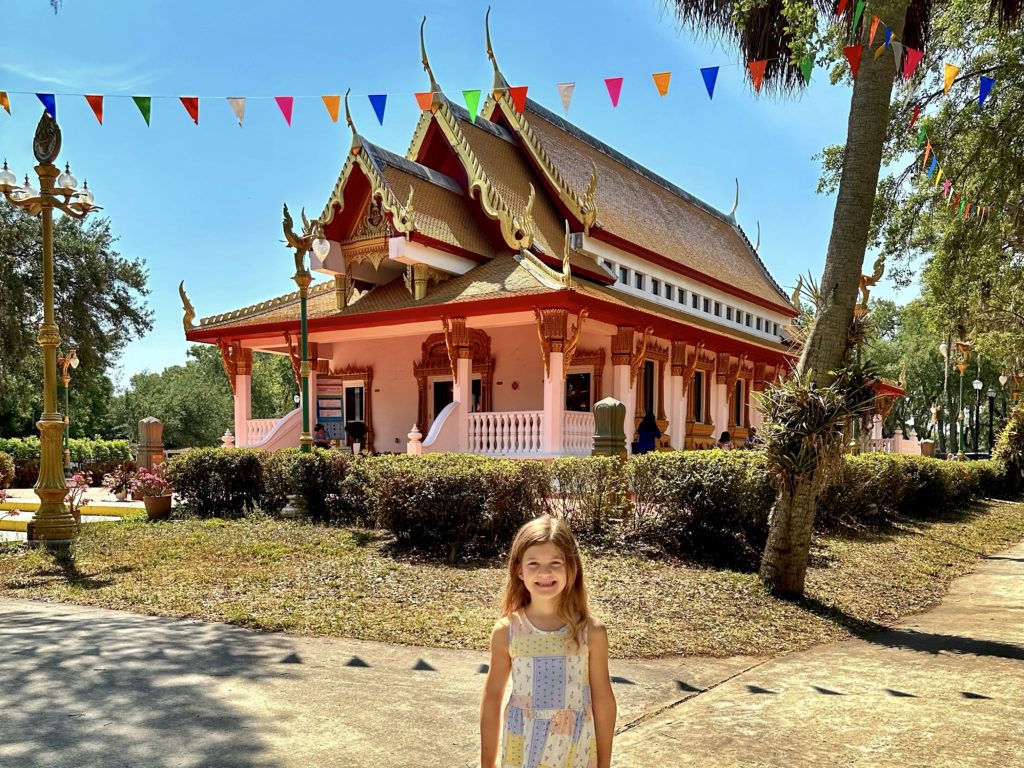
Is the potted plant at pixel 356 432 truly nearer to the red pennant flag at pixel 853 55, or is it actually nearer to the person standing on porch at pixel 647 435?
the person standing on porch at pixel 647 435

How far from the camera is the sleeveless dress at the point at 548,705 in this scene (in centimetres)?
266

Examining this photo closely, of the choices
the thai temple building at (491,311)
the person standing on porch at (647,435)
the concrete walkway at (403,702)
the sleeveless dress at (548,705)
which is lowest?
the concrete walkway at (403,702)

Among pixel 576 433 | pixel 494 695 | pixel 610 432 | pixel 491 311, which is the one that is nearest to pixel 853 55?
pixel 610 432

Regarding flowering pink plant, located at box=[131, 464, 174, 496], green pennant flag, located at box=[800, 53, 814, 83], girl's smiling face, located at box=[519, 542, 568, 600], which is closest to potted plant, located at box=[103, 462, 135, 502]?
flowering pink plant, located at box=[131, 464, 174, 496]

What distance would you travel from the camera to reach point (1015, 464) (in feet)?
72.9

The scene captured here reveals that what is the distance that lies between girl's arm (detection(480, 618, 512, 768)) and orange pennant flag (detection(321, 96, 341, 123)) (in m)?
9.88

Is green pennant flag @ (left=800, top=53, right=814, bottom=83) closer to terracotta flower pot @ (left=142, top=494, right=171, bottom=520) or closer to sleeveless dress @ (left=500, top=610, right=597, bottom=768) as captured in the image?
sleeveless dress @ (left=500, top=610, right=597, bottom=768)

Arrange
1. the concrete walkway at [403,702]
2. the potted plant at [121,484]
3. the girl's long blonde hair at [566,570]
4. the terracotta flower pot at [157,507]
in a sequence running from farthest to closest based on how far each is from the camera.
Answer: the potted plant at [121,484], the terracotta flower pot at [157,507], the concrete walkway at [403,702], the girl's long blonde hair at [566,570]

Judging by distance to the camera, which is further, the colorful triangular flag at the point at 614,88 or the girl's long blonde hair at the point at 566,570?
the colorful triangular flag at the point at 614,88

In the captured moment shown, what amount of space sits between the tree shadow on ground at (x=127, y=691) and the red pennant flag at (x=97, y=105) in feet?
21.0

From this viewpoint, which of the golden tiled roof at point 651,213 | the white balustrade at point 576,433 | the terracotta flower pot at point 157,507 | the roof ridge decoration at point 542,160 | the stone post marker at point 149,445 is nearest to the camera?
the terracotta flower pot at point 157,507

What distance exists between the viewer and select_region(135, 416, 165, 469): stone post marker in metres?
17.2

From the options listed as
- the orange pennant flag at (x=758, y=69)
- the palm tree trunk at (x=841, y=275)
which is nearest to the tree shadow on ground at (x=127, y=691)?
the palm tree trunk at (x=841, y=275)

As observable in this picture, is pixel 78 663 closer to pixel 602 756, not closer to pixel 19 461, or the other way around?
pixel 602 756
